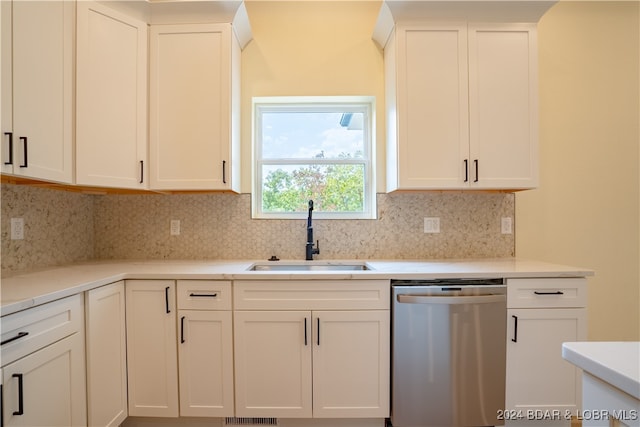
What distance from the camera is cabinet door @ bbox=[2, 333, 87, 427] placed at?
3.59ft

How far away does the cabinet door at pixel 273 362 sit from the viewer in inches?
66.2

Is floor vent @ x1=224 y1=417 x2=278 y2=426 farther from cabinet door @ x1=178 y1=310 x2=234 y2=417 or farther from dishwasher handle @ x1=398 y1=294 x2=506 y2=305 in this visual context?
dishwasher handle @ x1=398 y1=294 x2=506 y2=305

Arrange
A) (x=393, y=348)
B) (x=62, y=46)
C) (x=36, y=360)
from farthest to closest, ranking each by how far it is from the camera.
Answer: (x=393, y=348) → (x=62, y=46) → (x=36, y=360)

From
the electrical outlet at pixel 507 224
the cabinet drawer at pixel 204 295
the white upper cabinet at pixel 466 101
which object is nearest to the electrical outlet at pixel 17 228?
the cabinet drawer at pixel 204 295

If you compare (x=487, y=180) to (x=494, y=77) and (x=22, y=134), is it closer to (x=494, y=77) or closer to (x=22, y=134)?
(x=494, y=77)

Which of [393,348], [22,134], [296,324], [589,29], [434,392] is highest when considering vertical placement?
[589,29]

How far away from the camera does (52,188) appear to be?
6.27 ft

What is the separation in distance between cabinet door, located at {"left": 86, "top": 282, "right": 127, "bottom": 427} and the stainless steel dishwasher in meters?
1.43

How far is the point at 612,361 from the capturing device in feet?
1.89

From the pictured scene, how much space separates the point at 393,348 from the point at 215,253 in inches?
54.1

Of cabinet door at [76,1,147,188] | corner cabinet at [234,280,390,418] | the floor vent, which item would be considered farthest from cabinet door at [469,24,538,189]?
cabinet door at [76,1,147,188]

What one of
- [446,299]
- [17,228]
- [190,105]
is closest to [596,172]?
[446,299]

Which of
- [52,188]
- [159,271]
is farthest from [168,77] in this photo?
[159,271]

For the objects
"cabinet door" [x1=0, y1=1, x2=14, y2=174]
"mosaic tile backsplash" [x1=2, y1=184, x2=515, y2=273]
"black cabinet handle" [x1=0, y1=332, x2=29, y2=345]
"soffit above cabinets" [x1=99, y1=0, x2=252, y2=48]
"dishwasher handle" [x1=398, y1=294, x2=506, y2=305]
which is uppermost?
"soffit above cabinets" [x1=99, y1=0, x2=252, y2=48]
